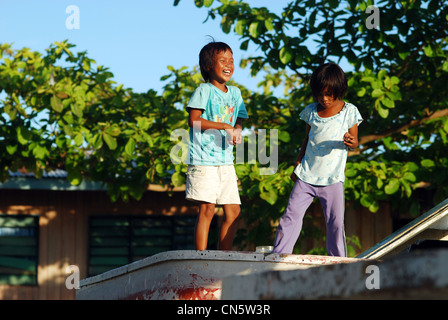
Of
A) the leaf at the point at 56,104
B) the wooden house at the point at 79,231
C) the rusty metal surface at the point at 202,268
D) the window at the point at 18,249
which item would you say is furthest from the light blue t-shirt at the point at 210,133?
the window at the point at 18,249

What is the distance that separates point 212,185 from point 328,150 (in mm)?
825

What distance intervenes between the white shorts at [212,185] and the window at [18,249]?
868 centimetres

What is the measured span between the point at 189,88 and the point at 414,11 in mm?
3051

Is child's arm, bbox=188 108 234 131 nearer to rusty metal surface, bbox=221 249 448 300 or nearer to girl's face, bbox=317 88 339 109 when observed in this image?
girl's face, bbox=317 88 339 109

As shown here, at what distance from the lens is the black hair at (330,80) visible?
431 centimetres

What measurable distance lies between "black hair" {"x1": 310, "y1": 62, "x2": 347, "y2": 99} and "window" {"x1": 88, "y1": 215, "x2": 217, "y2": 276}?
8.18m

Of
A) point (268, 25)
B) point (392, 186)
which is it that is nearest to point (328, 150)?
point (392, 186)

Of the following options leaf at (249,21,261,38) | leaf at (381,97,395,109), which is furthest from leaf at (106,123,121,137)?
leaf at (381,97,395,109)

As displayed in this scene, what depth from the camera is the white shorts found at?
4.22m

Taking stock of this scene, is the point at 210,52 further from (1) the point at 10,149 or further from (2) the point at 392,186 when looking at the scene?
(1) the point at 10,149

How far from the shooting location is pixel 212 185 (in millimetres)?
4238

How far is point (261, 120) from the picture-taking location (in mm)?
9602

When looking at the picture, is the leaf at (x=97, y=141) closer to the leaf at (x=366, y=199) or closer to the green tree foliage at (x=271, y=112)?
the green tree foliage at (x=271, y=112)
